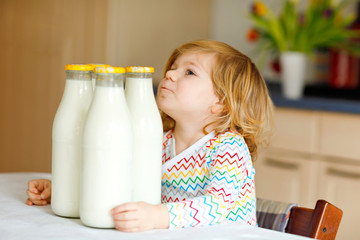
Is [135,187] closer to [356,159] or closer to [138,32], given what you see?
[356,159]

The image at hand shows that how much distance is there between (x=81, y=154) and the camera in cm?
88

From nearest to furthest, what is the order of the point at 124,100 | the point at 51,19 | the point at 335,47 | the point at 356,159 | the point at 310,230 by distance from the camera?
the point at 124,100
the point at 310,230
the point at 356,159
the point at 335,47
the point at 51,19

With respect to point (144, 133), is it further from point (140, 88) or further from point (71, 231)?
point (71, 231)

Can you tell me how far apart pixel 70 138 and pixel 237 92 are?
0.43 meters

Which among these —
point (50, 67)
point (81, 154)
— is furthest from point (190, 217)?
point (50, 67)

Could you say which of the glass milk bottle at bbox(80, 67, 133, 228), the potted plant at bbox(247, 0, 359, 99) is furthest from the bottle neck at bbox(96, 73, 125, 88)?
the potted plant at bbox(247, 0, 359, 99)

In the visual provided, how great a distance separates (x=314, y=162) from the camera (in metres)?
2.42

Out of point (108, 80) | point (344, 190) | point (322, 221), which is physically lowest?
point (344, 190)

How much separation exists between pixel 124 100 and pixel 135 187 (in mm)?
150

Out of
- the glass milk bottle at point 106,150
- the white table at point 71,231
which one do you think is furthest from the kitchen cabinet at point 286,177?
the glass milk bottle at point 106,150

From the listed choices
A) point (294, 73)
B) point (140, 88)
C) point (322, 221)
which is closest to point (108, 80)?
point (140, 88)

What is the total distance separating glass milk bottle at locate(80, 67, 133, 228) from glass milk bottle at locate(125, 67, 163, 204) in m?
0.04

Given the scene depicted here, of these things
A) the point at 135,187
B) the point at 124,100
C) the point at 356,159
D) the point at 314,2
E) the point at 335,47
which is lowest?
the point at 356,159

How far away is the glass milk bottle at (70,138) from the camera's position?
36.1 inches
